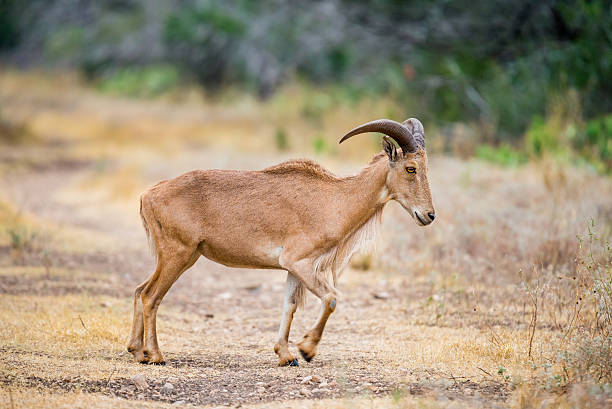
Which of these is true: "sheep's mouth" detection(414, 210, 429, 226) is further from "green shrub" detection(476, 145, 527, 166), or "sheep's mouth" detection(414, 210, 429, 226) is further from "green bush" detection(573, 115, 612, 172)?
"green shrub" detection(476, 145, 527, 166)

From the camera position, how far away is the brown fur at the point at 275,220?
6.25m

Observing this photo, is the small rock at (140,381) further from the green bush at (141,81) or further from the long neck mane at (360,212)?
the green bush at (141,81)

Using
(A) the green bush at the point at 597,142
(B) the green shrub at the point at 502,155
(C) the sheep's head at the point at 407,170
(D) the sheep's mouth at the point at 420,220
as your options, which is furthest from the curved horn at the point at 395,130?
(B) the green shrub at the point at 502,155

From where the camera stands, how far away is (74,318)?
23.4 feet

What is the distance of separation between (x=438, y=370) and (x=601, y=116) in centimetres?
957

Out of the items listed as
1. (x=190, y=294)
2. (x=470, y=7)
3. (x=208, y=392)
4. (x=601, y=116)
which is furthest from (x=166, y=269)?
(x=470, y=7)

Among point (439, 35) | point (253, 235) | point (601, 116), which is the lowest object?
point (253, 235)

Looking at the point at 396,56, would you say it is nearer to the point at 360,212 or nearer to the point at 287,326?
the point at 360,212

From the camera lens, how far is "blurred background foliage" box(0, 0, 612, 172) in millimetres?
13977

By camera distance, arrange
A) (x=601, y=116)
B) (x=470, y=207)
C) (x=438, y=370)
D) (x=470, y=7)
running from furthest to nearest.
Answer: (x=470, y=7) < (x=601, y=116) < (x=470, y=207) < (x=438, y=370)

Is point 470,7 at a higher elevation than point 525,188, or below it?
higher

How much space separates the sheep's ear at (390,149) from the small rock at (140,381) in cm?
273

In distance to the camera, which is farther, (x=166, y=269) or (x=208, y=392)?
(x=166, y=269)

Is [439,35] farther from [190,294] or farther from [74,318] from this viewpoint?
[74,318]
